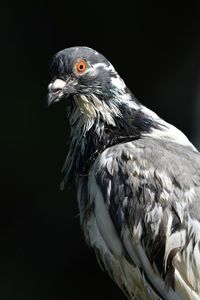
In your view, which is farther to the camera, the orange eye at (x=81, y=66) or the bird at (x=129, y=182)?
the orange eye at (x=81, y=66)

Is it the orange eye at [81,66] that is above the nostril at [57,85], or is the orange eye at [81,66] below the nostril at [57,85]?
above

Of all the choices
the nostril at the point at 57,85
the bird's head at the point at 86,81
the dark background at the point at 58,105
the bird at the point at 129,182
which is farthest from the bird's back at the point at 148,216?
the dark background at the point at 58,105

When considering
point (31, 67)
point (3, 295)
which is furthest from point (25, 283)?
point (31, 67)

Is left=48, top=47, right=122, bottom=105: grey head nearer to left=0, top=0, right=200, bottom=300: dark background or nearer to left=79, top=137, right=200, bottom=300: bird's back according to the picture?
left=79, top=137, right=200, bottom=300: bird's back

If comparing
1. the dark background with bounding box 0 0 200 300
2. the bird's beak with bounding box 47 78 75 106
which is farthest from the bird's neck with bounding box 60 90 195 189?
the dark background with bounding box 0 0 200 300

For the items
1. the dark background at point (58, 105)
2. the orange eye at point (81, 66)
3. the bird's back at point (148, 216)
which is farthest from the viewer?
the dark background at point (58, 105)

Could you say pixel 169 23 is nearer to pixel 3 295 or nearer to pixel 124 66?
pixel 124 66

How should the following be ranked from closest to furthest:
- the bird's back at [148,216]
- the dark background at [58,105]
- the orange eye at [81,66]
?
the bird's back at [148,216]
the orange eye at [81,66]
the dark background at [58,105]

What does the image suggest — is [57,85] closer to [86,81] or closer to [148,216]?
[86,81]

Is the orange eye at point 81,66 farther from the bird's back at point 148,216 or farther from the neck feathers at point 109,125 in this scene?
the bird's back at point 148,216

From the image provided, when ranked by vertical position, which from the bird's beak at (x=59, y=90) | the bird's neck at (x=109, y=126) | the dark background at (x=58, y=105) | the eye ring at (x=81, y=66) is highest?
the eye ring at (x=81, y=66)
